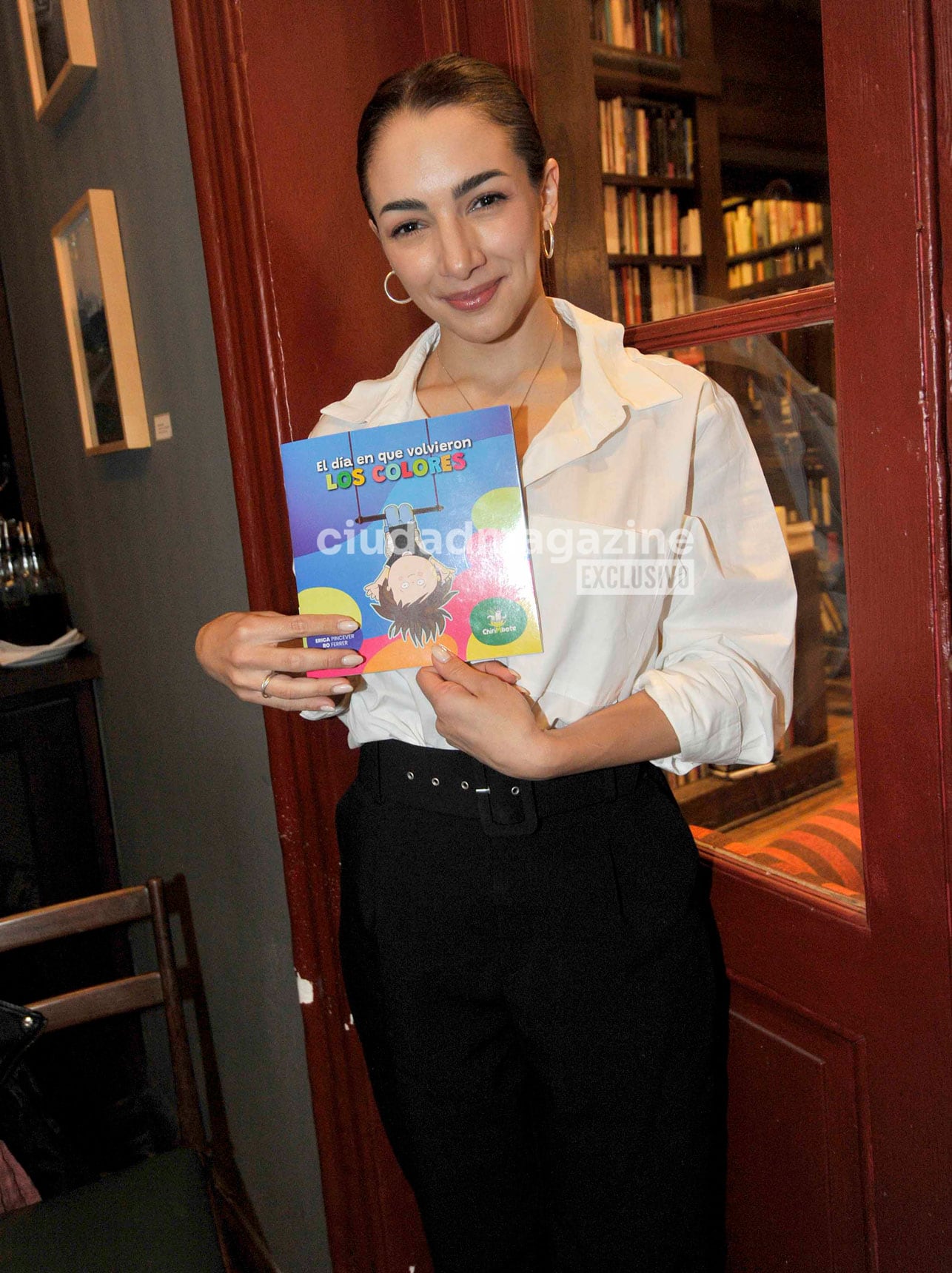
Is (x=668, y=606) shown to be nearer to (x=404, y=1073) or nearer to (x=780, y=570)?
(x=780, y=570)

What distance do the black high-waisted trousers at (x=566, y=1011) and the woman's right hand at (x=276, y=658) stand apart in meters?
0.11

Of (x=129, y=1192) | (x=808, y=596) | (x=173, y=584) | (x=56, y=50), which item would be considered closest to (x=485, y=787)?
(x=808, y=596)

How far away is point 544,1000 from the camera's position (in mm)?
1017

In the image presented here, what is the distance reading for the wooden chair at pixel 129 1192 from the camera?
125cm

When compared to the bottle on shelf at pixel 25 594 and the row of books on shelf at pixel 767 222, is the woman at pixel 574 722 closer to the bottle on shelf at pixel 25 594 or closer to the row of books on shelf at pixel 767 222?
the row of books on shelf at pixel 767 222

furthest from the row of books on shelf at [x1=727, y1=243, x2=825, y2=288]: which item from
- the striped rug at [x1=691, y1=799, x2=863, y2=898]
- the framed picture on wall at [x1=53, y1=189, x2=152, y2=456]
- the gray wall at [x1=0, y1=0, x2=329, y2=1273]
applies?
the framed picture on wall at [x1=53, y1=189, x2=152, y2=456]

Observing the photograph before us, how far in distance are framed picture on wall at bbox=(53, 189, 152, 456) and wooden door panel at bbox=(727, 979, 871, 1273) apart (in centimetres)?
136

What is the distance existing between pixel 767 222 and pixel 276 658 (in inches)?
27.0

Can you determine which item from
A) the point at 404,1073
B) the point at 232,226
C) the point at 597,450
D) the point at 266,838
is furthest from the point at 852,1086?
the point at 232,226

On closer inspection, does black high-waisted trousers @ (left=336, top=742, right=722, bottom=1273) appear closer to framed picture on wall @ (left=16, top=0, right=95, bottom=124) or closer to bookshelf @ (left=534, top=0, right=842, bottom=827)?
bookshelf @ (left=534, top=0, right=842, bottom=827)

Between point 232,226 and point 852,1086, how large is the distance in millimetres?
1310

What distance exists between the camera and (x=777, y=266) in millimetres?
1031

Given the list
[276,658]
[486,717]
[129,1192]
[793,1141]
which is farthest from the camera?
[129,1192]

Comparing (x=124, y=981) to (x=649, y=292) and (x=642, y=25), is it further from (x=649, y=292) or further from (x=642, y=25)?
(x=642, y=25)
